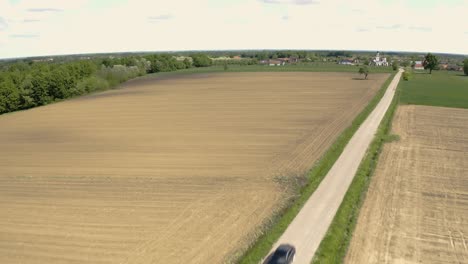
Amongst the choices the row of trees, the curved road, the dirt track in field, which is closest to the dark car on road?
the curved road

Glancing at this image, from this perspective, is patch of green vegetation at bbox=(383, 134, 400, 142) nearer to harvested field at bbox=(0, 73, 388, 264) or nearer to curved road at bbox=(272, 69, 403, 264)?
curved road at bbox=(272, 69, 403, 264)

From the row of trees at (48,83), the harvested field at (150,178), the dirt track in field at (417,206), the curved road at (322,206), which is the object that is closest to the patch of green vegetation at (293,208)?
the curved road at (322,206)

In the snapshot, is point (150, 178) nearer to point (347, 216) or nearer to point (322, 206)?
point (322, 206)

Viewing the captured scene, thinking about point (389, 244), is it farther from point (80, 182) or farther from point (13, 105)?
point (13, 105)

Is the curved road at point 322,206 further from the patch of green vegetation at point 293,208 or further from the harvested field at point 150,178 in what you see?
the harvested field at point 150,178

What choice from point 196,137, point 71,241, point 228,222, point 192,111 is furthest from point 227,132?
point 71,241

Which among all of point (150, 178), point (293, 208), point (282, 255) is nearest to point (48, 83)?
point (150, 178)
